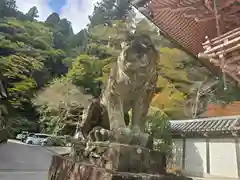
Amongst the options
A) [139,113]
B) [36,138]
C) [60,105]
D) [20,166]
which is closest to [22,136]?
[36,138]

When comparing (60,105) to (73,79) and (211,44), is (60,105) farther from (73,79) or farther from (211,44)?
Answer: (211,44)

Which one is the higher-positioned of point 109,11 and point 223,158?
point 109,11

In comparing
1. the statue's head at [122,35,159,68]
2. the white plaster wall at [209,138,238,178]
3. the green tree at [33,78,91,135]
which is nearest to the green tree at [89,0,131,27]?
the green tree at [33,78,91,135]

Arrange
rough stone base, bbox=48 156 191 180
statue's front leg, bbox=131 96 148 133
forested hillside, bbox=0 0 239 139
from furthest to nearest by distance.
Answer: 1. forested hillside, bbox=0 0 239 139
2. statue's front leg, bbox=131 96 148 133
3. rough stone base, bbox=48 156 191 180

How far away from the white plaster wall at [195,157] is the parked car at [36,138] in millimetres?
10143

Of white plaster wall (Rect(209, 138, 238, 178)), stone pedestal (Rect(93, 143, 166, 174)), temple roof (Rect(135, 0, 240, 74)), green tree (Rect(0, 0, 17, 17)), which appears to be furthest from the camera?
green tree (Rect(0, 0, 17, 17))

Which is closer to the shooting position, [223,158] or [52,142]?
[223,158]

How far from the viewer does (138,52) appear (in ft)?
9.02

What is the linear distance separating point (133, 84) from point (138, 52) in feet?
1.19

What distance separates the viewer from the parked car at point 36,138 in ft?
57.0

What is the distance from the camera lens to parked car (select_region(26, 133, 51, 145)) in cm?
1737

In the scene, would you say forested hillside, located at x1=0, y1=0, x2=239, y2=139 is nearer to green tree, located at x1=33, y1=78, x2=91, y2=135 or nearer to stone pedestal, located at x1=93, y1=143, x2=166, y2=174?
green tree, located at x1=33, y1=78, x2=91, y2=135

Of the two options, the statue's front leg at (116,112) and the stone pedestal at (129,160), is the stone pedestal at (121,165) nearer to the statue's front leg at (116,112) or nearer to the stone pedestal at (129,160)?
the stone pedestal at (129,160)

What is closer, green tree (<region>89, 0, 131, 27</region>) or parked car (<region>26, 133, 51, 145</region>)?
parked car (<region>26, 133, 51, 145</region>)
